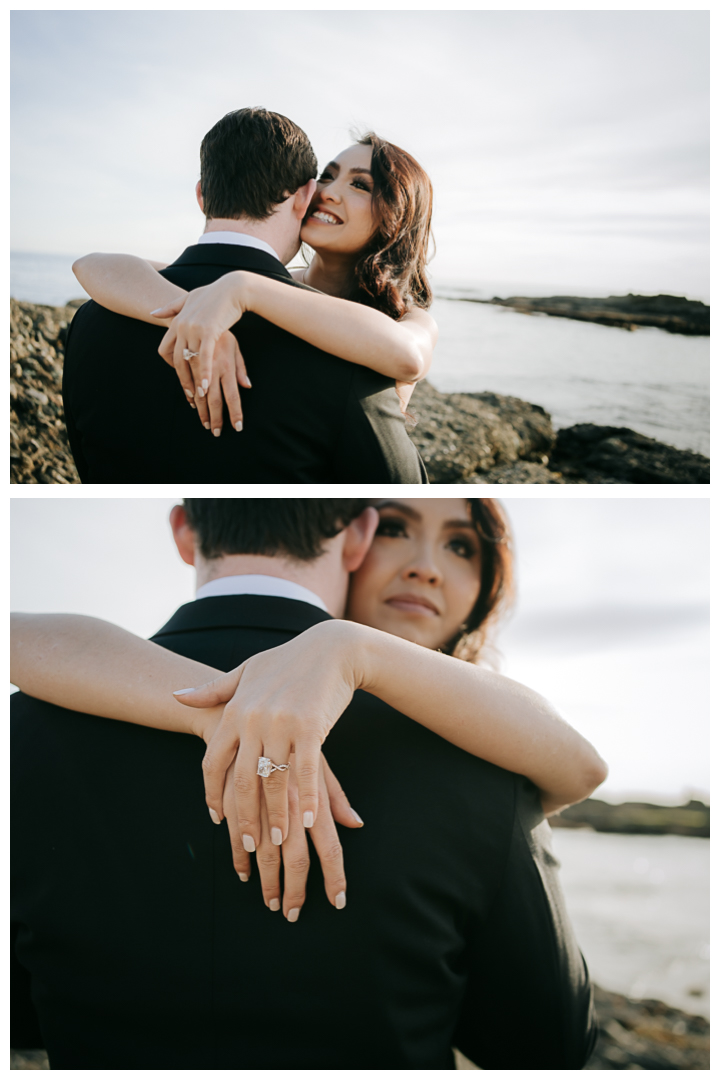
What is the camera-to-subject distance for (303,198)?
1.83 meters

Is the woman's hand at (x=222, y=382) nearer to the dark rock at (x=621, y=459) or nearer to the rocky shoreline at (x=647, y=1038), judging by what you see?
the dark rock at (x=621, y=459)

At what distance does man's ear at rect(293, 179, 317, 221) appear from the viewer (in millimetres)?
1804

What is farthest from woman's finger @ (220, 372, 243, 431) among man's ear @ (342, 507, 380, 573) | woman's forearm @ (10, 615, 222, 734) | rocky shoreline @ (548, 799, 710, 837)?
rocky shoreline @ (548, 799, 710, 837)

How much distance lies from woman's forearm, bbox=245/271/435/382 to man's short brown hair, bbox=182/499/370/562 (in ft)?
1.09

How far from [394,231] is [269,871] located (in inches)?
69.4

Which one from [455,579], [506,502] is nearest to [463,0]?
[506,502]

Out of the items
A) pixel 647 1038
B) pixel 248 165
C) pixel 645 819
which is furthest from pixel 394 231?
pixel 647 1038

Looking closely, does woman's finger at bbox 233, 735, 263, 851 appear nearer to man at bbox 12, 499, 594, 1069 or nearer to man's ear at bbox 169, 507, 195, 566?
man at bbox 12, 499, 594, 1069

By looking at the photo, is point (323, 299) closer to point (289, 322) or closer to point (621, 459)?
point (289, 322)

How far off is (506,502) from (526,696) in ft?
3.79

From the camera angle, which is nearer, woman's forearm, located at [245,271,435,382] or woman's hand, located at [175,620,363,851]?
woman's hand, located at [175,620,363,851]

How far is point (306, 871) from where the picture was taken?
1.18 metres

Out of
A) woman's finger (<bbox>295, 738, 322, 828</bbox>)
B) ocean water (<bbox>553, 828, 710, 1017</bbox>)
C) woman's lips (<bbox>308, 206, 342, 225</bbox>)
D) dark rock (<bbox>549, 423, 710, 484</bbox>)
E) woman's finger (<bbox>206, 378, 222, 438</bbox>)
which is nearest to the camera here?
woman's finger (<bbox>295, 738, 322, 828</bbox>)

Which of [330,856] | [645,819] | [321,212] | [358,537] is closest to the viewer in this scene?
[330,856]
